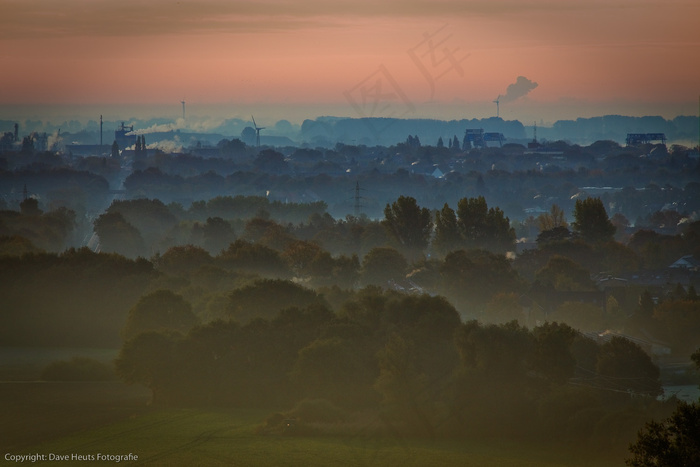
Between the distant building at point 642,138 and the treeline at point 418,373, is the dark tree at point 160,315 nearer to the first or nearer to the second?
the treeline at point 418,373

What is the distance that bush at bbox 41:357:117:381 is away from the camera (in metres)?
28.9

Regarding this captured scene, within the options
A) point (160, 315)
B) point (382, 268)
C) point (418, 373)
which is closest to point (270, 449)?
point (418, 373)

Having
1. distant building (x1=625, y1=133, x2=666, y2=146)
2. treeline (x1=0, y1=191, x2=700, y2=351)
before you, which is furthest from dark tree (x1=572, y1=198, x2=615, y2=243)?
distant building (x1=625, y1=133, x2=666, y2=146)

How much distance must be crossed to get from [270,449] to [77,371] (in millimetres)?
8868

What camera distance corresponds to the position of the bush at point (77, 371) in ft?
94.7

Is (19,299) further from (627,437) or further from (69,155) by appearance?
(69,155)

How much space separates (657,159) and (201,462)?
140 meters

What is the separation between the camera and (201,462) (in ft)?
70.4

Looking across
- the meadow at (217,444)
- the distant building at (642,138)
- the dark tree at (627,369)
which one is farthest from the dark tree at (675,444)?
the distant building at (642,138)

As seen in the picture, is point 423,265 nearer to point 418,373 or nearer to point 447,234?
point 447,234

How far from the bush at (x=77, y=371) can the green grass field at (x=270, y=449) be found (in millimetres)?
5164

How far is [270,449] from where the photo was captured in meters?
22.3

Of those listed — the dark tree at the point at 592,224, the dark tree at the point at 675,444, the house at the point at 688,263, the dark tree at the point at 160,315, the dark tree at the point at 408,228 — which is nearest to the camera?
the dark tree at the point at 675,444

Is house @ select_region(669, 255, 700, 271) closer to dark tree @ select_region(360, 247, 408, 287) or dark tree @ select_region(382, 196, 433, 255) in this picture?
dark tree @ select_region(360, 247, 408, 287)
